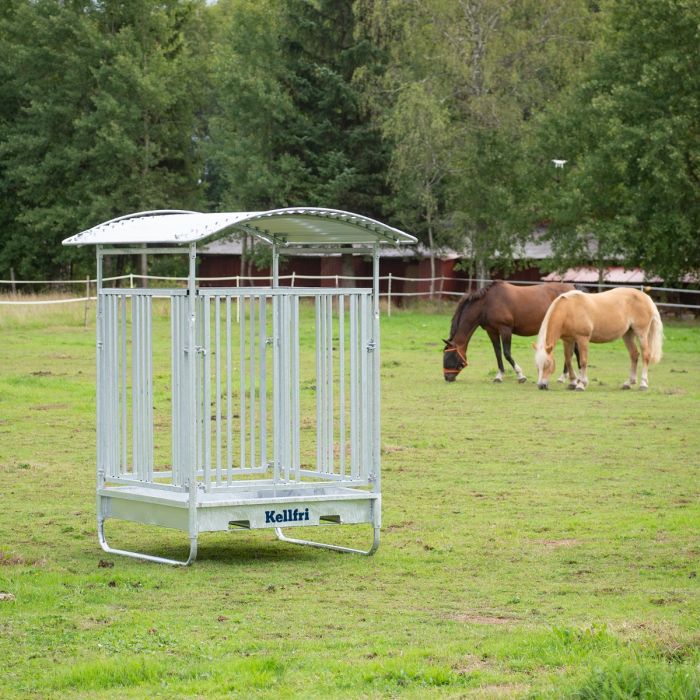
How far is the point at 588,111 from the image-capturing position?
1578 inches

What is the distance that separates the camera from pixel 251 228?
9195 mm

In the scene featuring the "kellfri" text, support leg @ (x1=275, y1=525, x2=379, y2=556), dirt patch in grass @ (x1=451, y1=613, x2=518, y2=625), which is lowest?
support leg @ (x1=275, y1=525, x2=379, y2=556)

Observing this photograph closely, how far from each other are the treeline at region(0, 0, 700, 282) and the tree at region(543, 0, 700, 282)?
71mm

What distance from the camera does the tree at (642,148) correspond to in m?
36.5

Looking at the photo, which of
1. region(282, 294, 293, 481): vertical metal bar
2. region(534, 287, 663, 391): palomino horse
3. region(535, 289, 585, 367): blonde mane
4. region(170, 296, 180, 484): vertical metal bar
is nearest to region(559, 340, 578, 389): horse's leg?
region(534, 287, 663, 391): palomino horse

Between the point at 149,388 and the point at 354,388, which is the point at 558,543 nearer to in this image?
the point at 354,388

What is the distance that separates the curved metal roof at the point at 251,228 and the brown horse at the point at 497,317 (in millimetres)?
11880

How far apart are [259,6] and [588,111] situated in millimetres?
18468

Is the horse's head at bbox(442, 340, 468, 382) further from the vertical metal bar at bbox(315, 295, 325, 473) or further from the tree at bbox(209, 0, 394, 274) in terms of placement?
the tree at bbox(209, 0, 394, 274)

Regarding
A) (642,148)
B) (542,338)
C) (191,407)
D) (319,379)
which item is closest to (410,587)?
(191,407)

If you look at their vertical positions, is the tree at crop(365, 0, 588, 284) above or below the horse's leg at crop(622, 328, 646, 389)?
above

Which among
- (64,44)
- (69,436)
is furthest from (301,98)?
(69,436)

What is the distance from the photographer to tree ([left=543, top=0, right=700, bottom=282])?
120 feet

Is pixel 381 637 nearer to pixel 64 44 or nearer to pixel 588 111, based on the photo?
pixel 588 111
